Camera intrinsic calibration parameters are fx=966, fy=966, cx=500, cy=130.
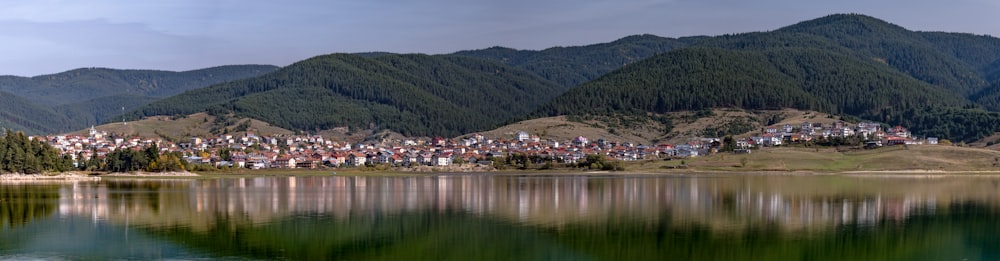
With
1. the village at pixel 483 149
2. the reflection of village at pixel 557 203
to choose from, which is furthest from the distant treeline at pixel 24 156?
the reflection of village at pixel 557 203

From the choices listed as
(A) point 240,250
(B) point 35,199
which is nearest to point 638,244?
(A) point 240,250

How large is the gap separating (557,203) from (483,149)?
11140cm

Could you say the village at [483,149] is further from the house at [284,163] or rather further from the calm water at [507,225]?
the calm water at [507,225]

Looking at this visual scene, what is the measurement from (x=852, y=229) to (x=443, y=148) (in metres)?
141

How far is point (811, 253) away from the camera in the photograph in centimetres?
3825

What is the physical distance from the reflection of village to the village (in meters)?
67.9

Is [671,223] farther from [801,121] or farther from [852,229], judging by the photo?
[801,121]

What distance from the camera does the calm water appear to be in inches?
1510

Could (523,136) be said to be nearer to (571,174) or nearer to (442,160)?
(442,160)

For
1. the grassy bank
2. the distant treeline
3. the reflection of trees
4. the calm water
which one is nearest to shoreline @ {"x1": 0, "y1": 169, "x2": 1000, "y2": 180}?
the distant treeline

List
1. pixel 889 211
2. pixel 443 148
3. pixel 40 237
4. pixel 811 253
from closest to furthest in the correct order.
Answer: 1. pixel 811 253
2. pixel 40 237
3. pixel 889 211
4. pixel 443 148

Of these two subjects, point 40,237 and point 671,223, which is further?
point 671,223

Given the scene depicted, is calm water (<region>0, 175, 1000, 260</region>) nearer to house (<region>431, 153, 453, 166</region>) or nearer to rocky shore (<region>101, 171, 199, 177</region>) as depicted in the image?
rocky shore (<region>101, 171, 199, 177</region>)

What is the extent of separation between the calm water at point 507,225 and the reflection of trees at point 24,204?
0.15 m
